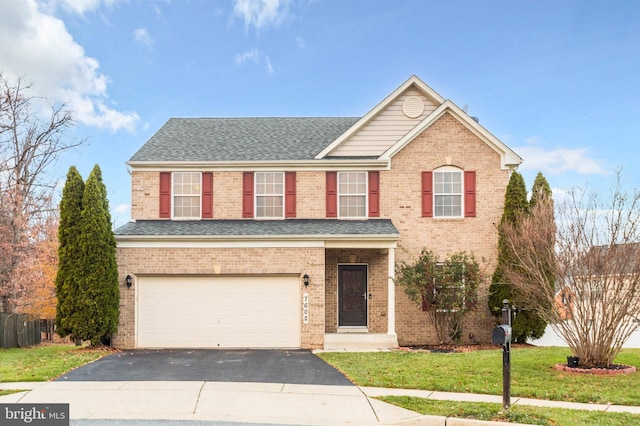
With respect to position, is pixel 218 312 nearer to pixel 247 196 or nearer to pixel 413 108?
pixel 247 196

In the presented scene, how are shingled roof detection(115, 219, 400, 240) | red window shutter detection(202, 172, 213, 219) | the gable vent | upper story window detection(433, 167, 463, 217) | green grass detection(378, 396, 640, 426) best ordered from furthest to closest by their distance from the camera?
the gable vent < red window shutter detection(202, 172, 213, 219) < upper story window detection(433, 167, 463, 217) < shingled roof detection(115, 219, 400, 240) < green grass detection(378, 396, 640, 426)

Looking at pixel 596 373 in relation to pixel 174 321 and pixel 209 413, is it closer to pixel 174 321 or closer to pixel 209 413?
pixel 209 413

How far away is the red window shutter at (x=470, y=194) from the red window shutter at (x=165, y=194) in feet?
33.1

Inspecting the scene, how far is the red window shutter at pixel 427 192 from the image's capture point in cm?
1952

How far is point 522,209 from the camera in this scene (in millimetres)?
18484

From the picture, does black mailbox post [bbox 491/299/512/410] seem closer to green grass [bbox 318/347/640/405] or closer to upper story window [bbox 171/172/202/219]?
green grass [bbox 318/347/640/405]

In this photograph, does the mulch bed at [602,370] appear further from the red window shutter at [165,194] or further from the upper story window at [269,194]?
the red window shutter at [165,194]

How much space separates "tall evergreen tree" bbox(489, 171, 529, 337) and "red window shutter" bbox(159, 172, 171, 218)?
11.1m

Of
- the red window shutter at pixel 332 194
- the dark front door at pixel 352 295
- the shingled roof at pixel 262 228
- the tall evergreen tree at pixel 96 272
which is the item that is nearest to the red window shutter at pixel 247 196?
the shingled roof at pixel 262 228

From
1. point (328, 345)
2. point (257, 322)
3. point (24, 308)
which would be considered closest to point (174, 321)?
point (257, 322)

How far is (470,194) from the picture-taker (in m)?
19.5

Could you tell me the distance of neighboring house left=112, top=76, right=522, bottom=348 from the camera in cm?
1761

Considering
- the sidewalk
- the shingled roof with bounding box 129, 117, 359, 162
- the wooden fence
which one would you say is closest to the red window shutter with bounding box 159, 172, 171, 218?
the shingled roof with bounding box 129, 117, 359, 162

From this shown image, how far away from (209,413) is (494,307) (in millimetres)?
12116
